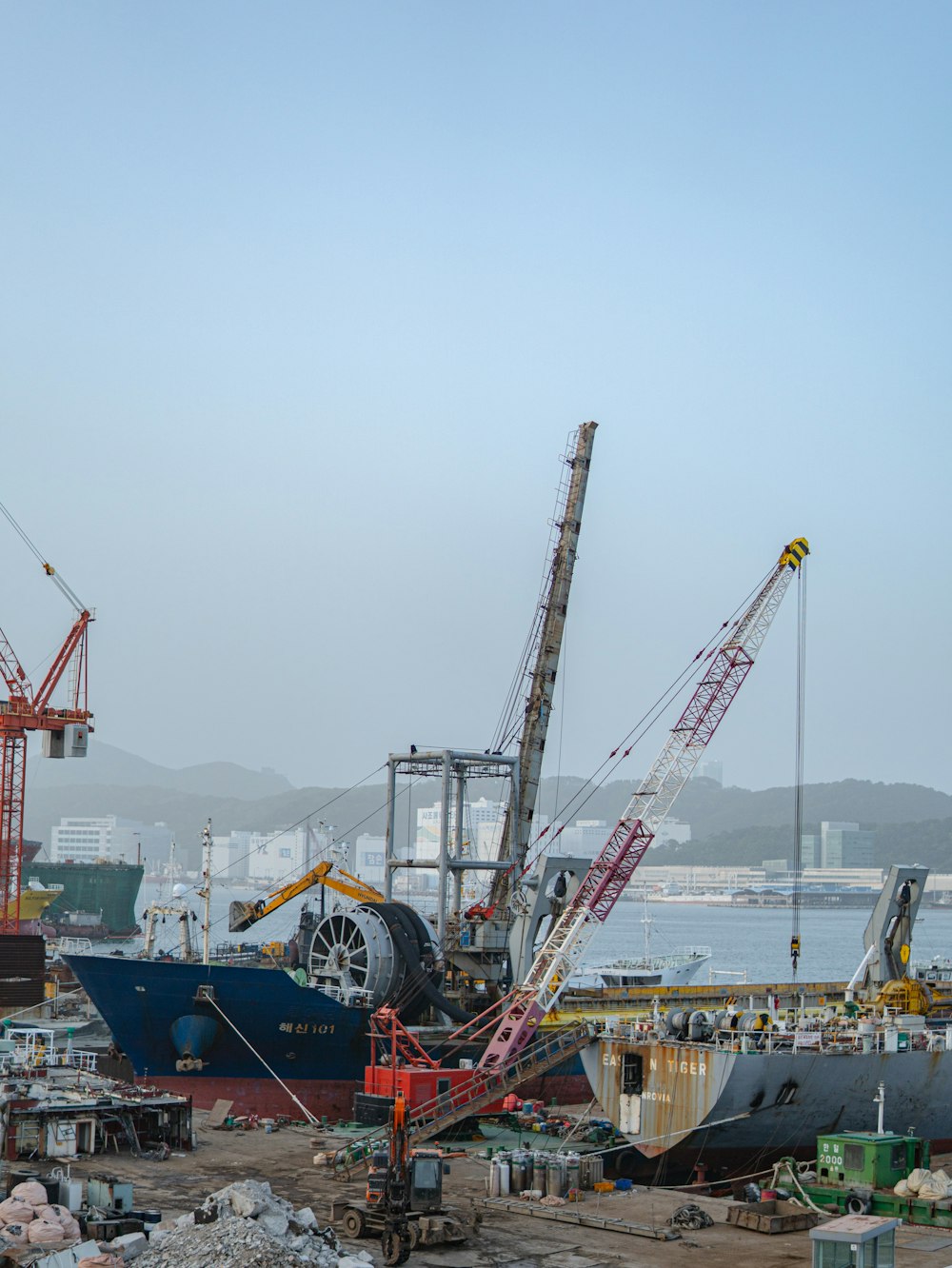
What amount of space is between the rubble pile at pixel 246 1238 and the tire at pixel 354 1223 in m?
0.93

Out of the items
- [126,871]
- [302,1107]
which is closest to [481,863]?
[302,1107]

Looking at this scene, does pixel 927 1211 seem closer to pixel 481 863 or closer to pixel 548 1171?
pixel 548 1171

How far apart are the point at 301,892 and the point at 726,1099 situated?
25537 millimetres

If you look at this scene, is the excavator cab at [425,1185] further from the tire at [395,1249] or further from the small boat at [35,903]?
the small boat at [35,903]

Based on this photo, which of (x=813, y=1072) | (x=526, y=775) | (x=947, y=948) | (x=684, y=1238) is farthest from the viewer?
(x=947, y=948)

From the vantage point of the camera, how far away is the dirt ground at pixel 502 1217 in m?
26.8

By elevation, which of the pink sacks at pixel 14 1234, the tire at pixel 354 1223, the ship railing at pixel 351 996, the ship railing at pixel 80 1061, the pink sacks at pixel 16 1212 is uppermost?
the ship railing at pixel 351 996

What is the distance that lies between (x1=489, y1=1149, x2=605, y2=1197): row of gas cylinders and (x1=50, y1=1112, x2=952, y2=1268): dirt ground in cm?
52

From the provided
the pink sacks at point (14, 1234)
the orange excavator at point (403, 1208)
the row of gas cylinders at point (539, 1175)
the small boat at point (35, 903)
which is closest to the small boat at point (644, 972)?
the row of gas cylinders at point (539, 1175)

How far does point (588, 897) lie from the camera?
171ft

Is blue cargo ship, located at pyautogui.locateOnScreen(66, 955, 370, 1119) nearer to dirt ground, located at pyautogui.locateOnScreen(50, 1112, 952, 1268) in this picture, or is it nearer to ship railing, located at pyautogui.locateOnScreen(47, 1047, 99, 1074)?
ship railing, located at pyautogui.locateOnScreen(47, 1047, 99, 1074)

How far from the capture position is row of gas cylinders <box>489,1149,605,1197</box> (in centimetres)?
3222

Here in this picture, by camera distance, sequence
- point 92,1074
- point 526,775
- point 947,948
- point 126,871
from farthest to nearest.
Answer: point 947,948, point 126,871, point 526,775, point 92,1074

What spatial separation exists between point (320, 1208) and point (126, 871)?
507 feet
